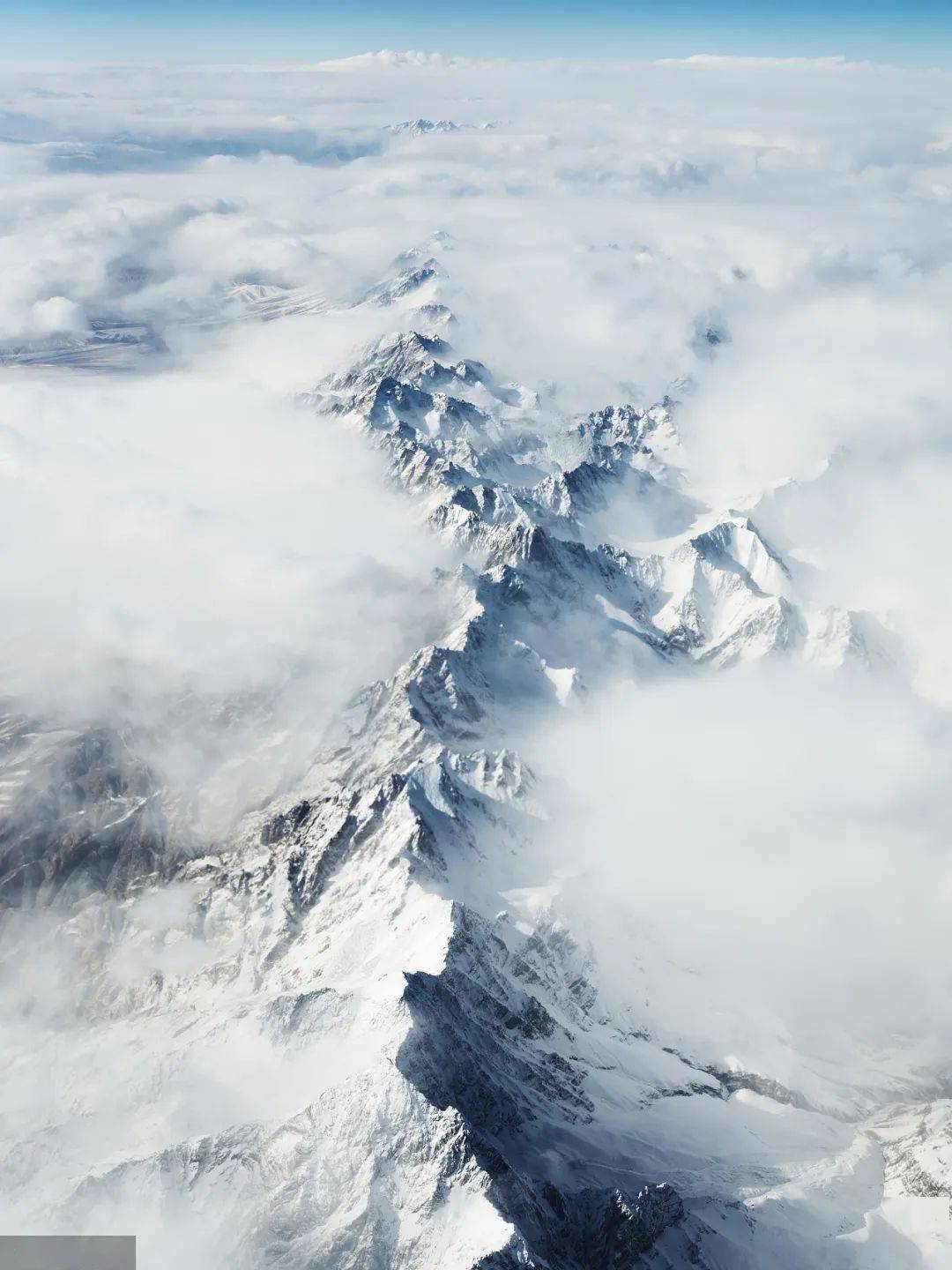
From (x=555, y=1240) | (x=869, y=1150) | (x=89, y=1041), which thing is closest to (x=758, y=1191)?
(x=869, y=1150)

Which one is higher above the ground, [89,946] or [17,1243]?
[17,1243]

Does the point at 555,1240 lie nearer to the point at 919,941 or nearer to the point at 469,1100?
the point at 469,1100

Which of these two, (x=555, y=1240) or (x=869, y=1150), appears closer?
(x=555, y=1240)

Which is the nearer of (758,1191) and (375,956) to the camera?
(758,1191)

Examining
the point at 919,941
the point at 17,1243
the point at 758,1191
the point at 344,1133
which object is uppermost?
the point at 344,1133

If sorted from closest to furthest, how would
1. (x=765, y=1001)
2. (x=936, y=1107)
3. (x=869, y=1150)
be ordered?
(x=869, y=1150) < (x=936, y=1107) < (x=765, y=1001)

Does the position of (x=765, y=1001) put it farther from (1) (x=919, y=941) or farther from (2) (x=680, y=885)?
(1) (x=919, y=941)

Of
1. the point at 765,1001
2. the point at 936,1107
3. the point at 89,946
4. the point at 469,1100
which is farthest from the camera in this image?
the point at 89,946

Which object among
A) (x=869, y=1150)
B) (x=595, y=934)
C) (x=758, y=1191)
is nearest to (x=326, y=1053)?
(x=758, y=1191)

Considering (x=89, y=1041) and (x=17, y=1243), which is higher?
(x=17, y=1243)
